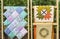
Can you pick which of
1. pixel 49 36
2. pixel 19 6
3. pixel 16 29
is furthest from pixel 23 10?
pixel 49 36

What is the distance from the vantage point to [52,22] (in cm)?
526

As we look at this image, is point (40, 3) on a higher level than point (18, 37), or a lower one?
higher

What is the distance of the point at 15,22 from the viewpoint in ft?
17.5

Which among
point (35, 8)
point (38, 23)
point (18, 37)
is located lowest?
point (18, 37)

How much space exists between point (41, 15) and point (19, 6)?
0.55 m

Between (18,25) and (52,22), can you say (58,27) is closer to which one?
(52,22)

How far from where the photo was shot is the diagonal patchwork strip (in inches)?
209

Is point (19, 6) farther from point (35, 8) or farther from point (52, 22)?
point (52, 22)

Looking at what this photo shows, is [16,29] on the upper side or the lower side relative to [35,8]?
lower

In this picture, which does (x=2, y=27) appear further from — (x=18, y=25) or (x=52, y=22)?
(x=52, y=22)

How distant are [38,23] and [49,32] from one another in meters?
0.32

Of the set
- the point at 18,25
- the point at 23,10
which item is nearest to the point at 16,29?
the point at 18,25

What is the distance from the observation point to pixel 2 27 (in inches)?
210

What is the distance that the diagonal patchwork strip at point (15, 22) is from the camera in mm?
5305
